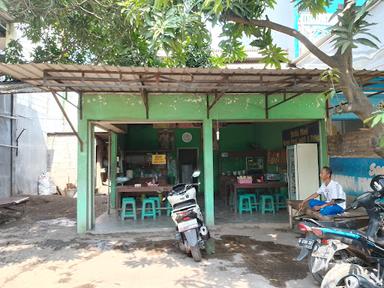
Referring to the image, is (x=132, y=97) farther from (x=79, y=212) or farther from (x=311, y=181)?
(x=311, y=181)

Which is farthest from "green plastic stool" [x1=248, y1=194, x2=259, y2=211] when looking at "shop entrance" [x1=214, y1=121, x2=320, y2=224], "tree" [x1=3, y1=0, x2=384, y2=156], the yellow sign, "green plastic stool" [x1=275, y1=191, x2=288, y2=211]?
"tree" [x1=3, y1=0, x2=384, y2=156]

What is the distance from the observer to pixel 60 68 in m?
4.79

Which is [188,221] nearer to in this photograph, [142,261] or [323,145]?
[142,261]

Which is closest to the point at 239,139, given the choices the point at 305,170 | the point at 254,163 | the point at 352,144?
the point at 254,163

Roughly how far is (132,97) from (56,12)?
1.99 meters

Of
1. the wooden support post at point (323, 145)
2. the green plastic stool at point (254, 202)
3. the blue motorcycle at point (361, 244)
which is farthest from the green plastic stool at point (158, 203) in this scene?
the blue motorcycle at point (361, 244)

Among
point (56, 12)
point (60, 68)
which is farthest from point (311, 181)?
point (56, 12)

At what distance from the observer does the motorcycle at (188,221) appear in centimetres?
477

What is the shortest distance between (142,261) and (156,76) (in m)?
2.68

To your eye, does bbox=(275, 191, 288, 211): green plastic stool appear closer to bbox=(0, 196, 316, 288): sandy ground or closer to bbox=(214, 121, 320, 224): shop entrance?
bbox=(214, 121, 320, 224): shop entrance

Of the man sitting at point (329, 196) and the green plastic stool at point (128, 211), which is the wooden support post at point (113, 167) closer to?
the green plastic stool at point (128, 211)

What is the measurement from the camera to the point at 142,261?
492 centimetres

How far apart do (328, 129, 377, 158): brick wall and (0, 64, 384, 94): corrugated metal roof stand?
1048mm

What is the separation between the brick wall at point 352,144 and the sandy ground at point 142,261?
195cm
